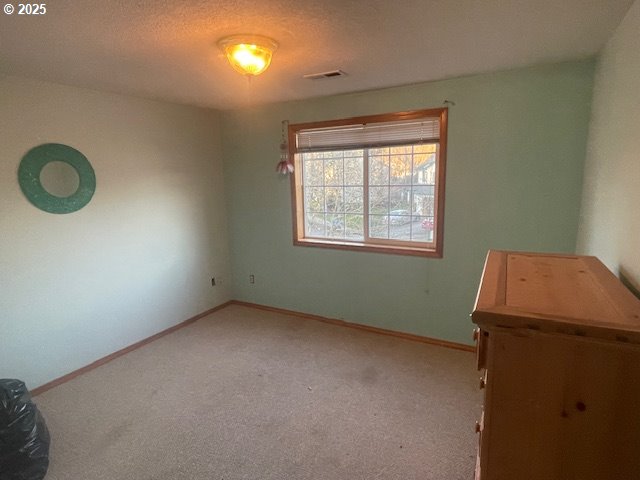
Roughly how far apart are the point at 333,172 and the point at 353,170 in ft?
0.71

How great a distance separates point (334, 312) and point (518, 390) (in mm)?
2701

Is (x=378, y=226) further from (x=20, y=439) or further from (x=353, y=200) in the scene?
(x=20, y=439)

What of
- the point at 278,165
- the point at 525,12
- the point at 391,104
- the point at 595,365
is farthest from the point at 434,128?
the point at 595,365

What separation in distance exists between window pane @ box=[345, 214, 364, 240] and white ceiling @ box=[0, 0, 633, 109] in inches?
49.9

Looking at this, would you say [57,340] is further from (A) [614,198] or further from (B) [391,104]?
(A) [614,198]

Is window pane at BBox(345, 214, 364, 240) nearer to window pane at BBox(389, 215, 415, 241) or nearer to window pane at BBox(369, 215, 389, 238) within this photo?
window pane at BBox(369, 215, 389, 238)

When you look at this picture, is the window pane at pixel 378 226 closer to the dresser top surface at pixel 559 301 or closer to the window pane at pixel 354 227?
the window pane at pixel 354 227

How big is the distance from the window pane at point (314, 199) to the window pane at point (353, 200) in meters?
0.28

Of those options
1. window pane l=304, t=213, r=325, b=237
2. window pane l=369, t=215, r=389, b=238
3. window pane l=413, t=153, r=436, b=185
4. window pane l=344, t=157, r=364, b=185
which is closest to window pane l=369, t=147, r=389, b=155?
window pane l=344, t=157, r=364, b=185

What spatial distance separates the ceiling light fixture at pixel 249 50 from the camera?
1.80 metres

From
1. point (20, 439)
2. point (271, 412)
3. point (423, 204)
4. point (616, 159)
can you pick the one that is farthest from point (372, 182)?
point (20, 439)

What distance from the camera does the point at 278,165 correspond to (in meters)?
3.55

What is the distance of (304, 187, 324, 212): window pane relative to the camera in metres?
3.63

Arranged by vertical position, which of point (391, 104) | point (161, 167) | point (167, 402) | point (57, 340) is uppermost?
point (391, 104)
